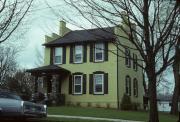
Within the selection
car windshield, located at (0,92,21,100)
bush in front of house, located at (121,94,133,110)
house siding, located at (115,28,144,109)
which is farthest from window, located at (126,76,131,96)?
car windshield, located at (0,92,21,100)

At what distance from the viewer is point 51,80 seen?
44.7 metres

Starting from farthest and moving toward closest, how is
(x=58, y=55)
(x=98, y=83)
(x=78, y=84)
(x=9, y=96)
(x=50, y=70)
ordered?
(x=58, y=55) < (x=50, y=70) < (x=78, y=84) < (x=98, y=83) < (x=9, y=96)

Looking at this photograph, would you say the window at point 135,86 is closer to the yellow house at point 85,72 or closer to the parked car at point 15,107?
the yellow house at point 85,72

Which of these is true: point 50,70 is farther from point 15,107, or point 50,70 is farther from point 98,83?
point 15,107

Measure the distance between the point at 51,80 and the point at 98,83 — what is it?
522 cm

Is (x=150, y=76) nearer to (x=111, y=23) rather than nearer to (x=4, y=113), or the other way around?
(x=111, y=23)

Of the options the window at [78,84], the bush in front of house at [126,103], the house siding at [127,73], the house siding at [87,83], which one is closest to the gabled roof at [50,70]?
the house siding at [87,83]

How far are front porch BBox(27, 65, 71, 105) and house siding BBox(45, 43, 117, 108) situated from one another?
52cm

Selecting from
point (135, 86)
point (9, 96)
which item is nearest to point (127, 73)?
point (135, 86)

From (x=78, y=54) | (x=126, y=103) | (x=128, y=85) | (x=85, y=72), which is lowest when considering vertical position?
(x=126, y=103)

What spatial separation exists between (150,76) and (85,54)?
28593 mm

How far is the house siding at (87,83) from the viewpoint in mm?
41531

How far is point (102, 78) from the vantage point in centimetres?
4231

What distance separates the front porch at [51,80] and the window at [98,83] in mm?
3068
